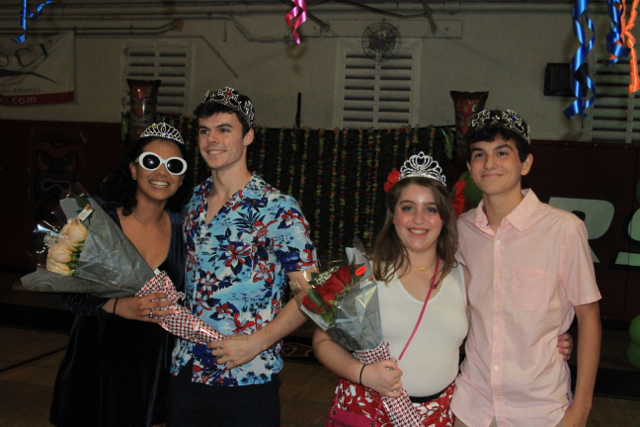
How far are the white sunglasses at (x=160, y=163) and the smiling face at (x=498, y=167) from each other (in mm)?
1118

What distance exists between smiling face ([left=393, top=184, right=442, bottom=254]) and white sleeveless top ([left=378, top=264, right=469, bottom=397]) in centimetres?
15

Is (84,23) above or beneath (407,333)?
above

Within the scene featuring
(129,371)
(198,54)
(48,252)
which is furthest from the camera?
(198,54)

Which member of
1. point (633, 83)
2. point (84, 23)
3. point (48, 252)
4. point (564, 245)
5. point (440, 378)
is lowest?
point (440, 378)

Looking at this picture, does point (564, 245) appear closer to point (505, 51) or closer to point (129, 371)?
point (129, 371)

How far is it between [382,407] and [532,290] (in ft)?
1.99

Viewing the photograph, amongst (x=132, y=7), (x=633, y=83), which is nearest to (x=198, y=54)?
(x=132, y=7)

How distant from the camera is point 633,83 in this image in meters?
1.80

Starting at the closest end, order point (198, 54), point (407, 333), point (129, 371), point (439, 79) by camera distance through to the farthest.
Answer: point (407, 333)
point (129, 371)
point (439, 79)
point (198, 54)

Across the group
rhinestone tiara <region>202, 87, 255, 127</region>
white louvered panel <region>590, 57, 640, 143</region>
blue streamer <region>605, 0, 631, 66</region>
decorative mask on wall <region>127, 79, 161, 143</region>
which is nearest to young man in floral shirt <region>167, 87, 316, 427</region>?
rhinestone tiara <region>202, 87, 255, 127</region>

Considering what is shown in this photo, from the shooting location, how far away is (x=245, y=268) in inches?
75.3

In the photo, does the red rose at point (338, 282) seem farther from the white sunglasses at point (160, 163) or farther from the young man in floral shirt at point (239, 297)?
the white sunglasses at point (160, 163)

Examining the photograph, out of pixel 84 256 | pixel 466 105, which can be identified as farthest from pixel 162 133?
pixel 466 105

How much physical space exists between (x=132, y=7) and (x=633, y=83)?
7012mm
